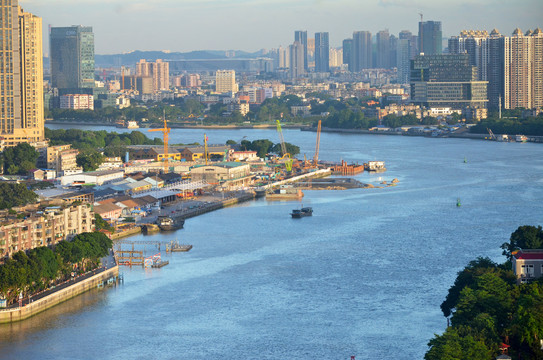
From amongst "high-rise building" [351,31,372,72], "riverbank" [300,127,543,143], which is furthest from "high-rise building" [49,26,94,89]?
"high-rise building" [351,31,372,72]

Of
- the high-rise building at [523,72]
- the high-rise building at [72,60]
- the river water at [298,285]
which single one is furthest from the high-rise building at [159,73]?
the river water at [298,285]

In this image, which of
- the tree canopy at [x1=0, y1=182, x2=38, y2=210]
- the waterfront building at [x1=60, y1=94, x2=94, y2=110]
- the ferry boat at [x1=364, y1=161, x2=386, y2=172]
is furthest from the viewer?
the waterfront building at [x1=60, y1=94, x2=94, y2=110]

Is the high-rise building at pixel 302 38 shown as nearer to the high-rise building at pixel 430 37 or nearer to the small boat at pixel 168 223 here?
the high-rise building at pixel 430 37

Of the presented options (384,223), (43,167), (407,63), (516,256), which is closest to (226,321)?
(516,256)

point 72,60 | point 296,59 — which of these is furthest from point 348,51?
point 72,60

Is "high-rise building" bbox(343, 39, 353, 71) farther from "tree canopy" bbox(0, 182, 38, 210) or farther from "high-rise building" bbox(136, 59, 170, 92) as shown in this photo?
"tree canopy" bbox(0, 182, 38, 210)

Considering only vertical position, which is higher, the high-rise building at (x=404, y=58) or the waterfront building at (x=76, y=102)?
the high-rise building at (x=404, y=58)

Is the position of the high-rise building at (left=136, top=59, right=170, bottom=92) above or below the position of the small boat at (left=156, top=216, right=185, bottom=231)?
above
